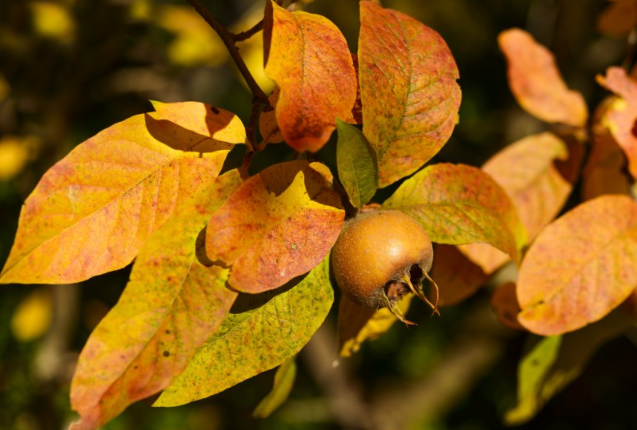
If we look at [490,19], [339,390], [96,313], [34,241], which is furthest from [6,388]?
[490,19]

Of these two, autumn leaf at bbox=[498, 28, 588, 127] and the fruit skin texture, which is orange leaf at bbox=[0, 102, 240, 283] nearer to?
the fruit skin texture

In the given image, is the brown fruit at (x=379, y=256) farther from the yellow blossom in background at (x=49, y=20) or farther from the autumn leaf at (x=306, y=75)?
the yellow blossom in background at (x=49, y=20)

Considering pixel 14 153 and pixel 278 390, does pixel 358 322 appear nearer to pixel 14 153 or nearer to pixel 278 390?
pixel 278 390

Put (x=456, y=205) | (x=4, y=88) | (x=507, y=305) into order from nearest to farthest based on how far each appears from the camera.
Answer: (x=456, y=205)
(x=507, y=305)
(x=4, y=88)

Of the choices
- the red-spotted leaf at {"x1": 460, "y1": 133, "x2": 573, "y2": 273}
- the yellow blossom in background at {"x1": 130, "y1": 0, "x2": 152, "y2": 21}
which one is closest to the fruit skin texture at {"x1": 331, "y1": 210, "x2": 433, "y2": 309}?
the red-spotted leaf at {"x1": 460, "y1": 133, "x2": 573, "y2": 273}

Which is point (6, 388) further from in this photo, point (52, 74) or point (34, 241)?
point (34, 241)

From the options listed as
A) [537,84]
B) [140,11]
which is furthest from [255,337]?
[140,11]
